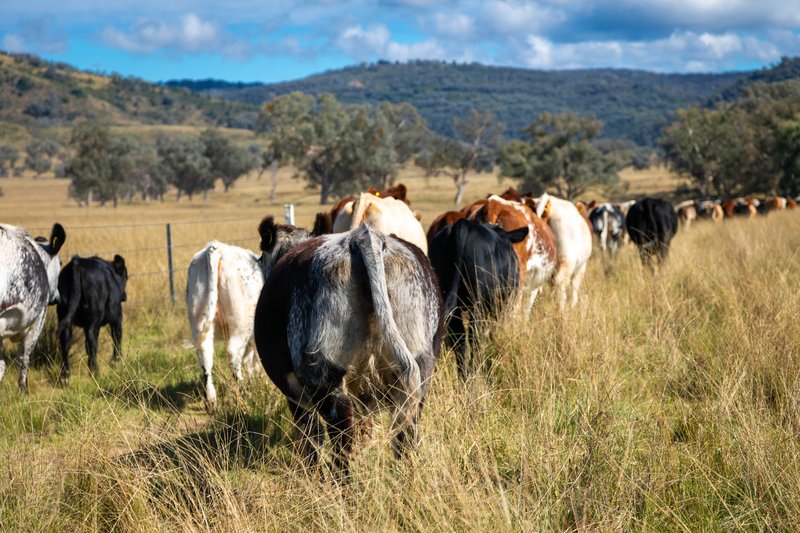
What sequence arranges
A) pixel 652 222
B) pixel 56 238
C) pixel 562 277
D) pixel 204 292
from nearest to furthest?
pixel 204 292 → pixel 56 238 → pixel 562 277 → pixel 652 222

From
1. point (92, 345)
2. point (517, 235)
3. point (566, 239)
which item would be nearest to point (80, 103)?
point (92, 345)

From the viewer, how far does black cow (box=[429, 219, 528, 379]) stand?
6582mm

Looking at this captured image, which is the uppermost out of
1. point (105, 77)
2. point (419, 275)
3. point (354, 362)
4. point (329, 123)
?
point (105, 77)

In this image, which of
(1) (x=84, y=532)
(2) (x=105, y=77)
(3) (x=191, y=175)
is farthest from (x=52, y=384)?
(2) (x=105, y=77)

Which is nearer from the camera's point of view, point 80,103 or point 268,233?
point 268,233

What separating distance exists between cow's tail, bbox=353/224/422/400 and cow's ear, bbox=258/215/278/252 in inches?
63.9

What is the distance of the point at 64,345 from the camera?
308 inches

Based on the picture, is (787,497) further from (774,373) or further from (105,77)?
(105,77)

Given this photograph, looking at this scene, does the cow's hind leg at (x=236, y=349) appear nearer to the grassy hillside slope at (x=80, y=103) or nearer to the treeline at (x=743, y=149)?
the treeline at (x=743, y=149)

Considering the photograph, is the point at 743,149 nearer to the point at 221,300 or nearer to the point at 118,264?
the point at 118,264

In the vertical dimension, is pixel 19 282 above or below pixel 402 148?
below

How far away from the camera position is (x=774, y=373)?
5.31 metres

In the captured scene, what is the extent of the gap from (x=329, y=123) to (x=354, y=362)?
6530 centimetres

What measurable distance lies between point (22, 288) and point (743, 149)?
50.9 m
